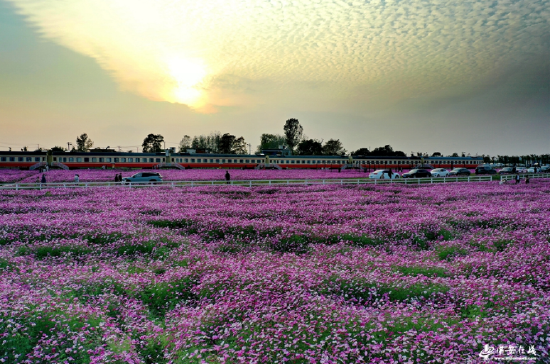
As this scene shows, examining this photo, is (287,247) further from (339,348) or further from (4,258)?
(4,258)

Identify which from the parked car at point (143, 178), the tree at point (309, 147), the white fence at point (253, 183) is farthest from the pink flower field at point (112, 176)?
the tree at point (309, 147)

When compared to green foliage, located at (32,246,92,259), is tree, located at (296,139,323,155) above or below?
above

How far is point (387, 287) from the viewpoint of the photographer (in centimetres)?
889

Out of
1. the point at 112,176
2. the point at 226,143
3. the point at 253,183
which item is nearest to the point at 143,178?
the point at 253,183

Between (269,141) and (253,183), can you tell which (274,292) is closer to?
(253,183)

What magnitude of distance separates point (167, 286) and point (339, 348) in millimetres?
5307

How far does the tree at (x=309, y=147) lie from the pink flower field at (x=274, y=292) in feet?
446

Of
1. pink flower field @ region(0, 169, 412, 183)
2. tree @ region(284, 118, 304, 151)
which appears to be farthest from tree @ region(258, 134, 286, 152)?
pink flower field @ region(0, 169, 412, 183)

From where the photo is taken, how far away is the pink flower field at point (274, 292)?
598 centimetres

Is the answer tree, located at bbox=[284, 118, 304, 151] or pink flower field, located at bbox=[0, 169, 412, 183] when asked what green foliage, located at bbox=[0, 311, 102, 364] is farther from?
tree, located at bbox=[284, 118, 304, 151]

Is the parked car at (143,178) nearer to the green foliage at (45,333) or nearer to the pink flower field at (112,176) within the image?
the pink flower field at (112,176)

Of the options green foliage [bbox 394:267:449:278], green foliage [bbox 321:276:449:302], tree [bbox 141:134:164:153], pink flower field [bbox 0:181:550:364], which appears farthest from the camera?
tree [bbox 141:134:164:153]

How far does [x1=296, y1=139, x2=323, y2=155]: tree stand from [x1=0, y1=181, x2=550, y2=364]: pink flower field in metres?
136

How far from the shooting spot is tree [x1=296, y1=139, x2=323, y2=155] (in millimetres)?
153125
